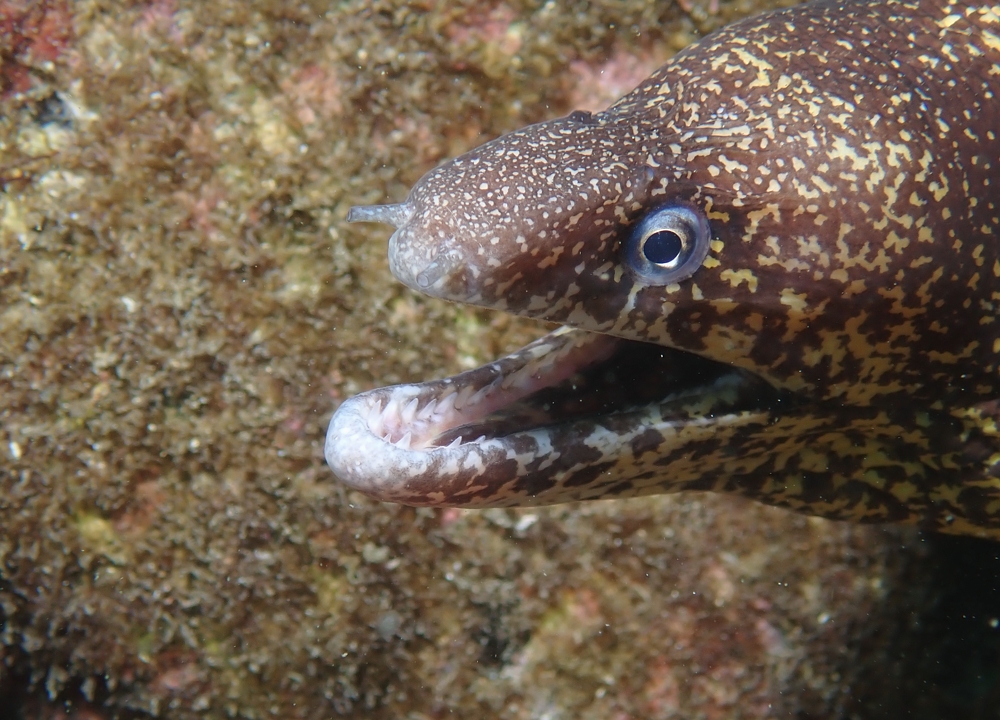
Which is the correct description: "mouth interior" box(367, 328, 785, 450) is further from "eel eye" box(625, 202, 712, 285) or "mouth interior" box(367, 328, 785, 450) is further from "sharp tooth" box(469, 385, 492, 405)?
"eel eye" box(625, 202, 712, 285)

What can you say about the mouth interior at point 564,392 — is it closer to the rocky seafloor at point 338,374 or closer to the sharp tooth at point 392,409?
the sharp tooth at point 392,409

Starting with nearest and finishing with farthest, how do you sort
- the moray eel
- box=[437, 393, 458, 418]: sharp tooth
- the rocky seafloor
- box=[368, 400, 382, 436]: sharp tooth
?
the moray eel → box=[368, 400, 382, 436]: sharp tooth → box=[437, 393, 458, 418]: sharp tooth → the rocky seafloor

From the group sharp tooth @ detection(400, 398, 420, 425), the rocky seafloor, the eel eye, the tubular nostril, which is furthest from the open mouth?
the rocky seafloor

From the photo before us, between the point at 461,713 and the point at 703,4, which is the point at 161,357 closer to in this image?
the point at 461,713

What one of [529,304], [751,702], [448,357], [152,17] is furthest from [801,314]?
[152,17]

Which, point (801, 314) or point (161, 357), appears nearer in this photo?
point (801, 314)

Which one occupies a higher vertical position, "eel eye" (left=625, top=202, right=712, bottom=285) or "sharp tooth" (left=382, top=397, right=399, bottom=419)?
"eel eye" (left=625, top=202, right=712, bottom=285)

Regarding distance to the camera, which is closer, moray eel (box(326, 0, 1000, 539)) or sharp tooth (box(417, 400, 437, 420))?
moray eel (box(326, 0, 1000, 539))
